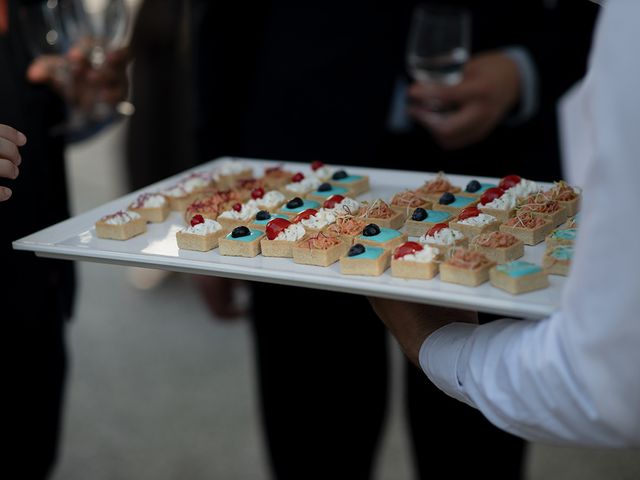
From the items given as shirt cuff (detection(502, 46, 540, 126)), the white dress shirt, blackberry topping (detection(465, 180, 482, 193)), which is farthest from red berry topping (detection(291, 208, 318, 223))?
shirt cuff (detection(502, 46, 540, 126))

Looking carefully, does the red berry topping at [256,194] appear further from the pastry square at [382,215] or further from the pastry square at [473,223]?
the pastry square at [473,223]

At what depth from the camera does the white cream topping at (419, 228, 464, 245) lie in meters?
1.33

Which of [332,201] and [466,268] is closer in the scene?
[466,268]

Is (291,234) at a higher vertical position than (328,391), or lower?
higher

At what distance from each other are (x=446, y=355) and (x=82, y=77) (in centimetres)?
147

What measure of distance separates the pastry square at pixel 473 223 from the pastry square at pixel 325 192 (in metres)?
0.28

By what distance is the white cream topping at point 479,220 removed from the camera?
4.69ft

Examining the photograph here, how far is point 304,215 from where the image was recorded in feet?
4.84

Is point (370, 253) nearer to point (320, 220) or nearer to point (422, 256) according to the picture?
point (422, 256)

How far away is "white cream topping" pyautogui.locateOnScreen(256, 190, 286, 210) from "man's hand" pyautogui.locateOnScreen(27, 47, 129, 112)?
2.45ft

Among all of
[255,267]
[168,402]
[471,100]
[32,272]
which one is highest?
[471,100]

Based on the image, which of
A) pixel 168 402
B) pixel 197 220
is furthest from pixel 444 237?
pixel 168 402

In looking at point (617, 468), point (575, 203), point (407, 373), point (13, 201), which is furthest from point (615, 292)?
point (617, 468)

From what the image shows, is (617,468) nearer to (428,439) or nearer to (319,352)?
(428,439)
